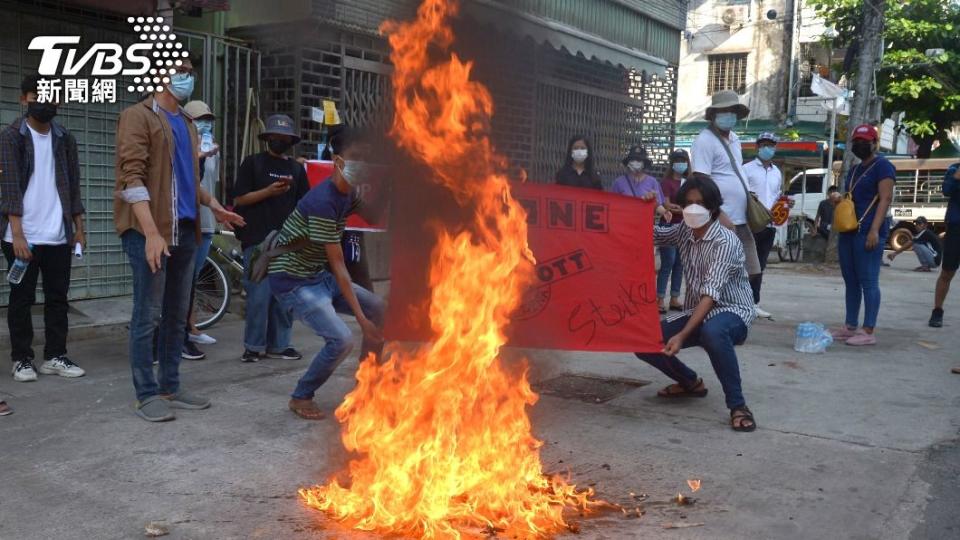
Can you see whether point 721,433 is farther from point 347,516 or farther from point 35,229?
point 35,229

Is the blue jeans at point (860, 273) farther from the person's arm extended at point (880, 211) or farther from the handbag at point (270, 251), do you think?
the handbag at point (270, 251)

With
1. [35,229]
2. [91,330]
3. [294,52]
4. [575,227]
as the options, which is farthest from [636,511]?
[91,330]

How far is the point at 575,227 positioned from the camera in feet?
15.4


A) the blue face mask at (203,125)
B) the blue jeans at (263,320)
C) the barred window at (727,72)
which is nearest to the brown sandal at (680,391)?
the blue jeans at (263,320)

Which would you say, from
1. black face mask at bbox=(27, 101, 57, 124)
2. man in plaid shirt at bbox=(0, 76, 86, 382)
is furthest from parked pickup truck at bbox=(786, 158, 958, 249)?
black face mask at bbox=(27, 101, 57, 124)

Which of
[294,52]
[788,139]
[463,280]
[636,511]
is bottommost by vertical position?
[636,511]

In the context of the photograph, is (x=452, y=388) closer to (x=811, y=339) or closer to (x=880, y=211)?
(x=811, y=339)

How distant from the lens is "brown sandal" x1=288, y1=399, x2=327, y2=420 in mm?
4453

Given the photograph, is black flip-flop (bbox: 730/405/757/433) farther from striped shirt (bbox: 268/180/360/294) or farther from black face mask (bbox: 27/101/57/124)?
black face mask (bbox: 27/101/57/124)

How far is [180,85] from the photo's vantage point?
15.1ft

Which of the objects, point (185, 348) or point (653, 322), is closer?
point (653, 322)

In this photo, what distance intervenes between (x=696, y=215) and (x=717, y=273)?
1.12 ft

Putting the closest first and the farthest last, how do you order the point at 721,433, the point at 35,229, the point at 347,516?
1. the point at 347,516
2. the point at 721,433
3. the point at 35,229

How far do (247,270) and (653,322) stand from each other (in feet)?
9.82
